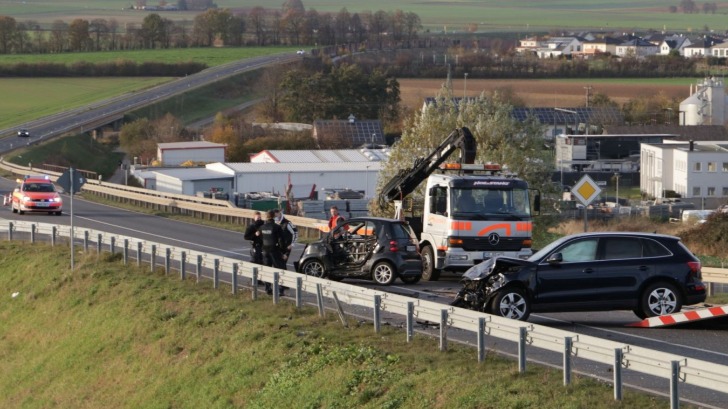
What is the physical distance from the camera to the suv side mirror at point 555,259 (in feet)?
66.1

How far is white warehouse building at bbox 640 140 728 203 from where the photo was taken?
8606cm

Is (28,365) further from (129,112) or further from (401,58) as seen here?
(401,58)

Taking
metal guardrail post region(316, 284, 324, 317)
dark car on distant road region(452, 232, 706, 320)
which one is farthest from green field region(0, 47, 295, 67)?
dark car on distant road region(452, 232, 706, 320)

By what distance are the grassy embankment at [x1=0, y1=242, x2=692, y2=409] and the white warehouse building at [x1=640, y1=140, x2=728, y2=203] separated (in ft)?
201

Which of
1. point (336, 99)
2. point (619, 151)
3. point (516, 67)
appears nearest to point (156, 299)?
point (619, 151)

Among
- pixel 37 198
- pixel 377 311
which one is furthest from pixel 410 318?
pixel 37 198

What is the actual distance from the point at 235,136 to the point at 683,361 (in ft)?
298

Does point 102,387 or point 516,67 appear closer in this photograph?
point 102,387

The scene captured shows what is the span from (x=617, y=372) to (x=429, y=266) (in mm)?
13297

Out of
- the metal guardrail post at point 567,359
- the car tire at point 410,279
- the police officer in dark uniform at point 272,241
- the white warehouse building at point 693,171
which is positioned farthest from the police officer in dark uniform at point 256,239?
the white warehouse building at point 693,171

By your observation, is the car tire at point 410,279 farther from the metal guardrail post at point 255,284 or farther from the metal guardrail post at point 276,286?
the metal guardrail post at point 276,286

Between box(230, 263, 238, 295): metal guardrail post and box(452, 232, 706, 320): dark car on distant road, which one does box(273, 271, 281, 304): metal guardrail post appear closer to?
box(230, 263, 238, 295): metal guardrail post

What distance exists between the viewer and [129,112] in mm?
113375

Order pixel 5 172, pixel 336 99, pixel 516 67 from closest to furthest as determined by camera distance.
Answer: pixel 5 172
pixel 336 99
pixel 516 67
